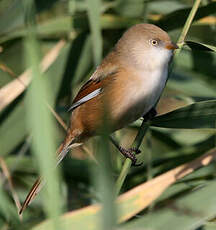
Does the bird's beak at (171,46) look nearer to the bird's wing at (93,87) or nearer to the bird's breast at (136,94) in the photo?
the bird's breast at (136,94)

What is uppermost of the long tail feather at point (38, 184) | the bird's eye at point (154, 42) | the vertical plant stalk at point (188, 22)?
the vertical plant stalk at point (188, 22)

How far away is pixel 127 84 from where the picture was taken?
2904 mm

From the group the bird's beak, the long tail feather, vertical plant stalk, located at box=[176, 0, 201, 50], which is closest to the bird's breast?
the bird's beak

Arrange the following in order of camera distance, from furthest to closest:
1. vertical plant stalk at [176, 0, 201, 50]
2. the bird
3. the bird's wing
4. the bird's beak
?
the bird's wing
the bird
the bird's beak
vertical plant stalk at [176, 0, 201, 50]

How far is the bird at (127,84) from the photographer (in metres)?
2.80

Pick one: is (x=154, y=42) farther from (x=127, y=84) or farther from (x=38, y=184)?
(x=38, y=184)

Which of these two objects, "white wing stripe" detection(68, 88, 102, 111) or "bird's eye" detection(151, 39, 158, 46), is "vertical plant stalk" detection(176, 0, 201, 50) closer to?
"bird's eye" detection(151, 39, 158, 46)

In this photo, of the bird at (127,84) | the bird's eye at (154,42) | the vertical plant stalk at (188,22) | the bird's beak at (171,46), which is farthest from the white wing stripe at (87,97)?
the vertical plant stalk at (188,22)

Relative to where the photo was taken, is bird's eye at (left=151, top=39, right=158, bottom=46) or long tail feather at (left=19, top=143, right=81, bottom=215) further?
bird's eye at (left=151, top=39, right=158, bottom=46)

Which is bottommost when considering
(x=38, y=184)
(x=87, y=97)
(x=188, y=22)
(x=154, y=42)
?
(x=38, y=184)

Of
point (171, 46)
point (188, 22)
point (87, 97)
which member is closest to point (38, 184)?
point (87, 97)

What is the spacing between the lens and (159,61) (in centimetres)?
285

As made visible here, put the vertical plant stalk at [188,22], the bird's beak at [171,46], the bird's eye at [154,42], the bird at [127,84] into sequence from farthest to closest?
the bird's eye at [154,42] < the bird at [127,84] < the bird's beak at [171,46] < the vertical plant stalk at [188,22]

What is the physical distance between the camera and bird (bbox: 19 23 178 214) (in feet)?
9.20
